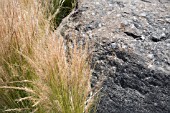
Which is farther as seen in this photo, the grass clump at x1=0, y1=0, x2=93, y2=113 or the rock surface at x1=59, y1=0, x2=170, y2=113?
the rock surface at x1=59, y1=0, x2=170, y2=113

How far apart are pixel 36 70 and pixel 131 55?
0.63 meters

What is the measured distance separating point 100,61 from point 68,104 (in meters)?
0.41

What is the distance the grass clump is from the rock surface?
162mm

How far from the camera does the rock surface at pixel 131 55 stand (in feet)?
7.32

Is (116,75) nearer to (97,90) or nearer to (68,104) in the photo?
(97,90)

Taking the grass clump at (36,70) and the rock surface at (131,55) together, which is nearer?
the grass clump at (36,70)

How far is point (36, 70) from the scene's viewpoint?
2.10 metres

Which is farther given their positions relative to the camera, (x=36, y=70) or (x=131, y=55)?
(x=131, y=55)

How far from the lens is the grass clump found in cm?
207

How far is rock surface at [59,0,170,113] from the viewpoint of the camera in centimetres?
223

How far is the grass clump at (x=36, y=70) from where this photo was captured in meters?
2.07

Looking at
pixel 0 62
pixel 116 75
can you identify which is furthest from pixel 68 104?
pixel 0 62

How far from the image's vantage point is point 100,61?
2373mm

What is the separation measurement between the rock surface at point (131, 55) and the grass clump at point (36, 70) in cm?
16
